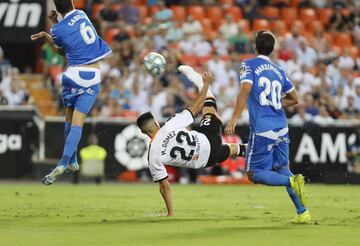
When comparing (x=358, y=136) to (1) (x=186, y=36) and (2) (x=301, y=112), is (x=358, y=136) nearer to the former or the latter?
(2) (x=301, y=112)

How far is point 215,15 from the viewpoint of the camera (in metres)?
26.3

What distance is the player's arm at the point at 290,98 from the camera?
1216cm

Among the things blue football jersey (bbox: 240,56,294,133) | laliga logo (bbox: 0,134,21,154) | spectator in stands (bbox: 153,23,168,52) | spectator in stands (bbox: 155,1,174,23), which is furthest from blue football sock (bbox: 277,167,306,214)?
spectator in stands (bbox: 155,1,174,23)

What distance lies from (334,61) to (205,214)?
40.0 ft

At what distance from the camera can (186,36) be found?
79.7 ft

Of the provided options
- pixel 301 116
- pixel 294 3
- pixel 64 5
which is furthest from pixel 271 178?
pixel 294 3

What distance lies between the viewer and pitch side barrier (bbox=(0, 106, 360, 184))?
20938 millimetres

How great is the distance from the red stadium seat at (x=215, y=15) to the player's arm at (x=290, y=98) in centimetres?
1402

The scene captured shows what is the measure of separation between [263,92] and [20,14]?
10591 mm

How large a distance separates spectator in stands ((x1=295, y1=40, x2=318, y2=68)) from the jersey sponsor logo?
6691 mm

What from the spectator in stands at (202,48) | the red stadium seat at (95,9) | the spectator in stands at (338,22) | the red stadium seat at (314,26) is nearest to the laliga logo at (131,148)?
the spectator in stands at (202,48)

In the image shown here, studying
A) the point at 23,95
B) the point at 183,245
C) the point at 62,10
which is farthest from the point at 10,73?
the point at 183,245

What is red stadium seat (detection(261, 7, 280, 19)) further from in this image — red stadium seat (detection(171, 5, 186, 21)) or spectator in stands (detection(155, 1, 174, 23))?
spectator in stands (detection(155, 1, 174, 23))

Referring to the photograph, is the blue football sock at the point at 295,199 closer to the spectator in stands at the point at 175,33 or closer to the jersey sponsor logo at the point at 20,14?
the jersey sponsor logo at the point at 20,14
